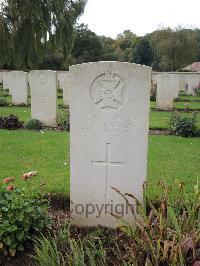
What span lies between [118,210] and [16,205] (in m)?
1.10

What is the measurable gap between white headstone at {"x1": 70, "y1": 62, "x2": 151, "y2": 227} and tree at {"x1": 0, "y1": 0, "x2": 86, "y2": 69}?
16015 millimetres

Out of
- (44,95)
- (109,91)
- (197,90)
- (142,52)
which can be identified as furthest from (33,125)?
(142,52)

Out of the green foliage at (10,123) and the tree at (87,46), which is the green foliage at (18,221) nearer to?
the green foliage at (10,123)

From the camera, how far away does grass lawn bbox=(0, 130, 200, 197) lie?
18.3ft

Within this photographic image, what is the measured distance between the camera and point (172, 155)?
23.6 feet

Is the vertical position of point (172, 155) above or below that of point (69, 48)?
below

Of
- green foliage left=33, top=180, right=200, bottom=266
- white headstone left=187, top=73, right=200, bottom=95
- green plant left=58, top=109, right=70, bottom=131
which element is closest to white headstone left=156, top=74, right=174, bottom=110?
green plant left=58, top=109, right=70, bottom=131

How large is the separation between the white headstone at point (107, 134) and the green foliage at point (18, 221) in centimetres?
58

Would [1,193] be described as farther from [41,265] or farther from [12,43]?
[12,43]

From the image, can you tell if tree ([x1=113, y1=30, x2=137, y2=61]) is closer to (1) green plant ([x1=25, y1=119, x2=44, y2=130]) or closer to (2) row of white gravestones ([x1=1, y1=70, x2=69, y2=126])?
(2) row of white gravestones ([x1=1, y1=70, x2=69, y2=126])

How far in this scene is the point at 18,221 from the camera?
3.43 meters

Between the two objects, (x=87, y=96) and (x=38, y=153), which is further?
(x=38, y=153)

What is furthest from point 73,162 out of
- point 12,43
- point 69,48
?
point 69,48

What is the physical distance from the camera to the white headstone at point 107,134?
3.74m
